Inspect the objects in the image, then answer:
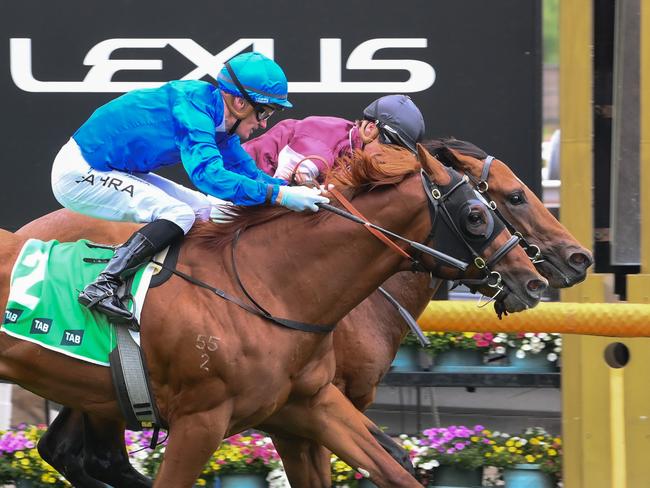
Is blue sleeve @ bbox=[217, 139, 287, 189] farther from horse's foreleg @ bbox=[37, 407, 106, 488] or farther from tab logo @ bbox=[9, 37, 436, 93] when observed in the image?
horse's foreleg @ bbox=[37, 407, 106, 488]

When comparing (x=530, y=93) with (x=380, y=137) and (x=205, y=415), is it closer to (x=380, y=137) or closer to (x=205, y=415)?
(x=380, y=137)

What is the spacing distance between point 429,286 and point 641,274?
111cm

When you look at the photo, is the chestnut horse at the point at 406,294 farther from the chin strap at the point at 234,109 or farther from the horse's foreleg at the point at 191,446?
the chin strap at the point at 234,109

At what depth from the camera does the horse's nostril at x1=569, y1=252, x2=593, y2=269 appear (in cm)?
486

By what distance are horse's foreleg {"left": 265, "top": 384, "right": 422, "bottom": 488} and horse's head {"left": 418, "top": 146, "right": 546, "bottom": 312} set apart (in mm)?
651

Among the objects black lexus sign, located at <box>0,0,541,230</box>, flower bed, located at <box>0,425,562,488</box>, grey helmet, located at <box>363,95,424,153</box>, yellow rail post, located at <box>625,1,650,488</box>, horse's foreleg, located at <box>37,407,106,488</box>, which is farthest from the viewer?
black lexus sign, located at <box>0,0,541,230</box>

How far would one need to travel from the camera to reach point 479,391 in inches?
271

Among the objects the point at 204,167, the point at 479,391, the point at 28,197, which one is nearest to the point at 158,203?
the point at 204,167

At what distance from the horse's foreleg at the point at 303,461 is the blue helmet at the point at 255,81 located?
129 centimetres

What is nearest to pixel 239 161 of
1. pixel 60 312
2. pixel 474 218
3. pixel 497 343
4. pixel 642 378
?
pixel 60 312

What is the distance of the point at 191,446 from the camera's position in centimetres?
444

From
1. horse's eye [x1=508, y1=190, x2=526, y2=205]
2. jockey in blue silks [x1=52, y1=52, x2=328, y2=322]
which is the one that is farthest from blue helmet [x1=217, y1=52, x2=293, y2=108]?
horse's eye [x1=508, y1=190, x2=526, y2=205]

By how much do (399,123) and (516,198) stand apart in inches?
23.7

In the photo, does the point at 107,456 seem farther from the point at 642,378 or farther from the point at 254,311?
the point at 642,378
